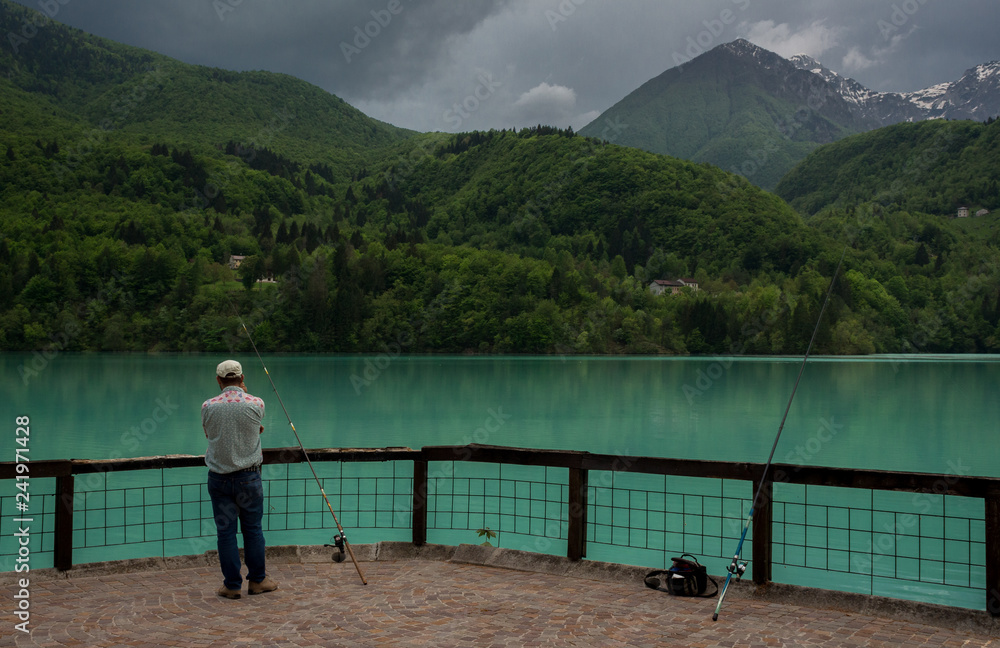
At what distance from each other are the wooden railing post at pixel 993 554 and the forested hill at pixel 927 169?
17929 cm

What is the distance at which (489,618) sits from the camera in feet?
18.9

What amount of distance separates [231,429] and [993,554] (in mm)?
5540

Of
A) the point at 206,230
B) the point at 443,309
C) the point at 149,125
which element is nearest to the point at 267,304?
the point at 443,309

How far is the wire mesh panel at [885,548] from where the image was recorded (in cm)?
1433

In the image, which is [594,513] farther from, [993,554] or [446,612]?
[993,554]

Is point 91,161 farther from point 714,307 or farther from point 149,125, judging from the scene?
point 714,307

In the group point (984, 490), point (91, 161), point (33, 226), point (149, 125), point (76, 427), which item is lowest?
point (76, 427)

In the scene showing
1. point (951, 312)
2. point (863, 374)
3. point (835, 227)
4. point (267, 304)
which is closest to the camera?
point (863, 374)

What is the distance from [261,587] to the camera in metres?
6.26

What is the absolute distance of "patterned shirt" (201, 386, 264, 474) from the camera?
236 inches

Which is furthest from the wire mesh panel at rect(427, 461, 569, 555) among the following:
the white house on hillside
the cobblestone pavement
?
the white house on hillside

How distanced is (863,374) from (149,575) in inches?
3233

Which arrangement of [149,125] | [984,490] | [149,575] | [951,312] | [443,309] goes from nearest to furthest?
[984,490], [149,575], [443,309], [951,312], [149,125]

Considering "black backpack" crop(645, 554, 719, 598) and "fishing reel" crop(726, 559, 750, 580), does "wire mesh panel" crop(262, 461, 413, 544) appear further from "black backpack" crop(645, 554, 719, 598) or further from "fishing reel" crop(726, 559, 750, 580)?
"fishing reel" crop(726, 559, 750, 580)
